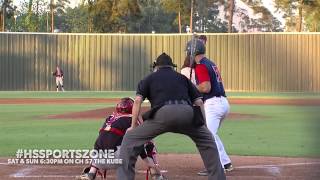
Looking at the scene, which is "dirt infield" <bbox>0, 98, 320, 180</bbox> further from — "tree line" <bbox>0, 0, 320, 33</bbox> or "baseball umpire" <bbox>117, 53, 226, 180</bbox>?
"tree line" <bbox>0, 0, 320, 33</bbox>

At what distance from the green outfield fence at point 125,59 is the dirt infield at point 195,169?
135 ft

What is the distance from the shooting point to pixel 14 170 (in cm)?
968

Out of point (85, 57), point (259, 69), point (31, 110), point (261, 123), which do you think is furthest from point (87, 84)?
point (261, 123)

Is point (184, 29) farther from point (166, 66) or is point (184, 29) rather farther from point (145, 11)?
point (166, 66)

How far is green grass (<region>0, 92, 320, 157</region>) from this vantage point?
43.1ft

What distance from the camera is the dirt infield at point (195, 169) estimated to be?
912cm

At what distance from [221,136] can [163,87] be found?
878 cm

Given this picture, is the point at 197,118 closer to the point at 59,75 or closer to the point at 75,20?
the point at 59,75

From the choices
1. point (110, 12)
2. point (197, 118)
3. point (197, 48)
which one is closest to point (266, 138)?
point (197, 48)

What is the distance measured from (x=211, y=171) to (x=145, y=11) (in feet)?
317

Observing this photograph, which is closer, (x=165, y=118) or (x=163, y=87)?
(x=165, y=118)

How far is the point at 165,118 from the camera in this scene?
6.93m

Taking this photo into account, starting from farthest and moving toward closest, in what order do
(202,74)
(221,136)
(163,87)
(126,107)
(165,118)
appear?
(221,136), (202,74), (126,107), (163,87), (165,118)

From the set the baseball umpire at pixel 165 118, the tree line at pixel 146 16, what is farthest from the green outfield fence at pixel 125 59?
the baseball umpire at pixel 165 118
